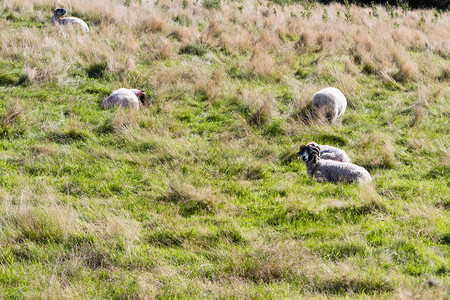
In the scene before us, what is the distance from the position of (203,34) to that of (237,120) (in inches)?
208

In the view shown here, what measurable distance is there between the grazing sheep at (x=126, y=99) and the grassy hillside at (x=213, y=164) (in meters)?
0.31

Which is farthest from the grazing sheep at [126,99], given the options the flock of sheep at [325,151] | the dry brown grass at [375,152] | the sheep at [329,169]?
the dry brown grass at [375,152]

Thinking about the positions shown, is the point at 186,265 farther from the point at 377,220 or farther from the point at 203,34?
the point at 203,34

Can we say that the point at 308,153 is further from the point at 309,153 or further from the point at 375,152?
the point at 375,152

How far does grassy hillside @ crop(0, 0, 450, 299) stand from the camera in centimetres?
404

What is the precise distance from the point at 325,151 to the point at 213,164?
172cm

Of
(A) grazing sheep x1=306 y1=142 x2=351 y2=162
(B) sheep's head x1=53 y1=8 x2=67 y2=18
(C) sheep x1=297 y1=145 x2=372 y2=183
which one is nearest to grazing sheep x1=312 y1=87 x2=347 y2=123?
(A) grazing sheep x1=306 y1=142 x2=351 y2=162

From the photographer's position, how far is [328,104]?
8109 mm

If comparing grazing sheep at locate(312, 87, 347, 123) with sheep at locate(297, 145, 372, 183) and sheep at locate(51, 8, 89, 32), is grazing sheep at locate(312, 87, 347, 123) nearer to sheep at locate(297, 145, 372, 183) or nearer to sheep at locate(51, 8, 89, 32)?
sheep at locate(297, 145, 372, 183)

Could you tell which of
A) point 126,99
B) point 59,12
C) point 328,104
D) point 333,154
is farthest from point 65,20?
point 333,154

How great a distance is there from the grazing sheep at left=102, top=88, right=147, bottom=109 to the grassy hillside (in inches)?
12.2

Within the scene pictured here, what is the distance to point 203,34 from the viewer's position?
496 inches

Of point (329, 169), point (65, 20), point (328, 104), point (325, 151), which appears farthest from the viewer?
point (65, 20)

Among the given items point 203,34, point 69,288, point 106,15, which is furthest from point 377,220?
point 106,15
